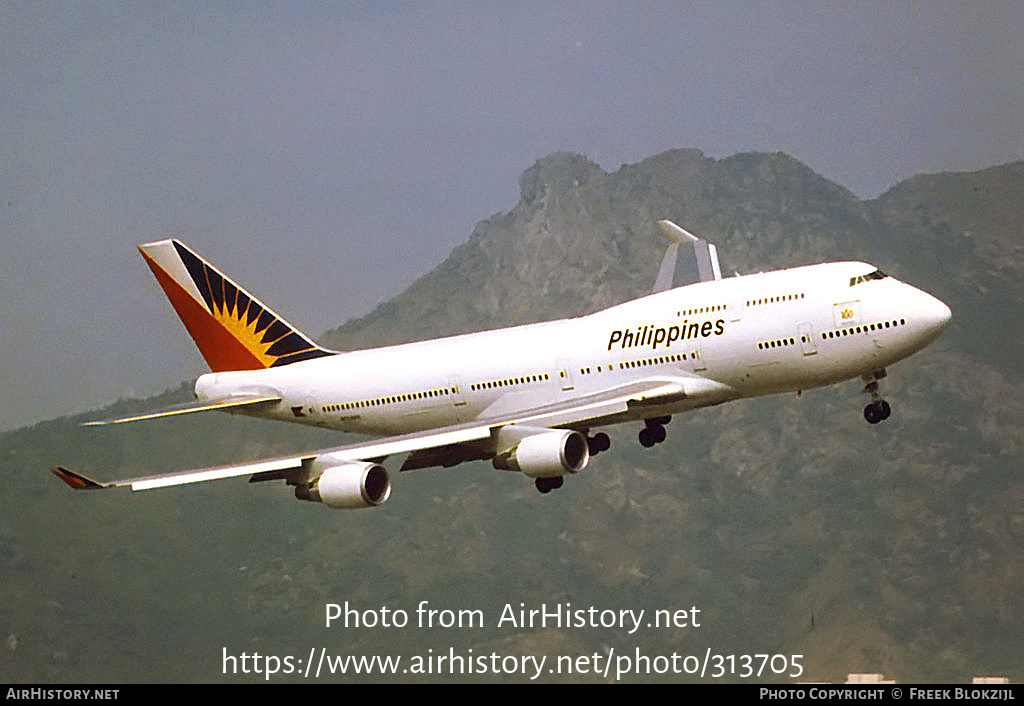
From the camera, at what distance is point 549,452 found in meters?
56.3

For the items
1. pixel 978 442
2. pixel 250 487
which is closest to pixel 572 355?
pixel 250 487

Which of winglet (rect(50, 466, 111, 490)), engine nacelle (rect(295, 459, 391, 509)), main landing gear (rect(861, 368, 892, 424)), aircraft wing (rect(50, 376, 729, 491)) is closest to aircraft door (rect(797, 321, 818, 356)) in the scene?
main landing gear (rect(861, 368, 892, 424))

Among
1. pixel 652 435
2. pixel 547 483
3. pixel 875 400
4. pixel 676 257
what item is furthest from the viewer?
pixel 676 257

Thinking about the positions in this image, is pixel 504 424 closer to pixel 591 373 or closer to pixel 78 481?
pixel 591 373

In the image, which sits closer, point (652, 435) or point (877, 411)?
point (877, 411)

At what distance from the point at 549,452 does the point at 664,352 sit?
4.82 metres

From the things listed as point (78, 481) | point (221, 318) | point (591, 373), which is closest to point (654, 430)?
point (591, 373)

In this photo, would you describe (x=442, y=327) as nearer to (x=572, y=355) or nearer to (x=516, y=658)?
(x=516, y=658)

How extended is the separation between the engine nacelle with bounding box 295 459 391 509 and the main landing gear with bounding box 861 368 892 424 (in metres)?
14.2

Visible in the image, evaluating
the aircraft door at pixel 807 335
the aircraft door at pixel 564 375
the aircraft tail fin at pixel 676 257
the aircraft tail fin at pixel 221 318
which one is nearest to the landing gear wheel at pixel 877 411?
the aircraft door at pixel 807 335

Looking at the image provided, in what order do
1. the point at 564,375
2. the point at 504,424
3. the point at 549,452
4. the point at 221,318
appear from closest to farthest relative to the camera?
the point at 549,452
the point at 504,424
the point at 564,375
the point at 221,318
